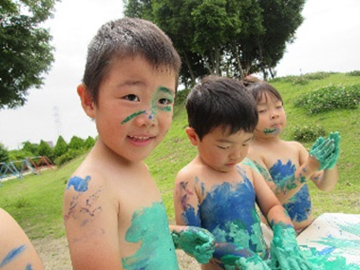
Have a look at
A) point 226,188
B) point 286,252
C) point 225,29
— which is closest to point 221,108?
point 226,188

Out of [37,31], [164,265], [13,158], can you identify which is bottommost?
[13,158]

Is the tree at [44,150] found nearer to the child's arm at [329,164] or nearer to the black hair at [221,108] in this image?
the child's arm at [329,164]

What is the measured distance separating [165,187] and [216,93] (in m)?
5.98

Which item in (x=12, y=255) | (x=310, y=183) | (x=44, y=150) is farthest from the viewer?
(x=44, y=150)

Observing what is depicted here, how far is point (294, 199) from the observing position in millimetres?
2268

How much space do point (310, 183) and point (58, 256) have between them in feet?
15.1

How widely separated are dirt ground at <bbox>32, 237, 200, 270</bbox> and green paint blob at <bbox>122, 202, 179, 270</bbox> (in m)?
2.47

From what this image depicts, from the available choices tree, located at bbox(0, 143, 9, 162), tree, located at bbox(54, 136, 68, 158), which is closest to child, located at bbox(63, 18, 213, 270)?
tree, located at bbox(0, 143, 9, 162)

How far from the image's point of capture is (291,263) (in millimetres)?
1482

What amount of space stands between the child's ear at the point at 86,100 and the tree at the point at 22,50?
6287 mm

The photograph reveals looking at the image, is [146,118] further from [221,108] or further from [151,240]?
[221,108]

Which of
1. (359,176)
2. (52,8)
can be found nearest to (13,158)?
(52,8)

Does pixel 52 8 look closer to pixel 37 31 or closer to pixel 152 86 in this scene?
pixel 37 31

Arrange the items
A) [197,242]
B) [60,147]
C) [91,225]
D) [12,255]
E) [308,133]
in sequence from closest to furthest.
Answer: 1. [12,255]
2. [91,225]
3. [197,242]
4. [308,133]
5. [60,147]
